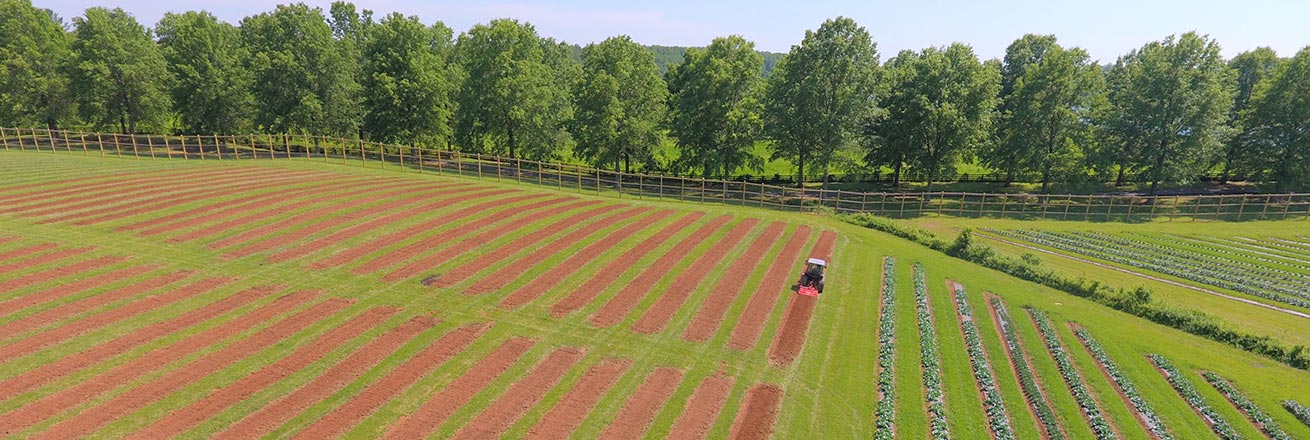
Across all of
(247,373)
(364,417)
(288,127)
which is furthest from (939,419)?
(288,127)

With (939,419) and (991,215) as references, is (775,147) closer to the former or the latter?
(991,215)

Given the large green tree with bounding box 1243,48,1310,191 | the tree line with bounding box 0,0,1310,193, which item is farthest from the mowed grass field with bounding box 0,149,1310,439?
the large green tree with bounding box 1243,48,1310,191

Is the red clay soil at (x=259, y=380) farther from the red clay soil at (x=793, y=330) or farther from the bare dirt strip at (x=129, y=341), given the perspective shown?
the red clay soil at (x=793, y=330)

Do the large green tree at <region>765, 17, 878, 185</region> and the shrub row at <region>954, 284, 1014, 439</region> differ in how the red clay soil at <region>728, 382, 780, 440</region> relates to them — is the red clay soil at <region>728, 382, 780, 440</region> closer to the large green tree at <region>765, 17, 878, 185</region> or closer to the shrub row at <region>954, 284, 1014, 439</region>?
the shrub row at <region>954, 284, 1014, 439</region>

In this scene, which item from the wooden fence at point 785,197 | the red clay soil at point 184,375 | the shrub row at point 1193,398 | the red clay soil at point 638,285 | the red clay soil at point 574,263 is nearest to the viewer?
the red clay soil at point 184,375

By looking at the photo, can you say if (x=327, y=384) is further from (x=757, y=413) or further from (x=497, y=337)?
(x=757, y=413)

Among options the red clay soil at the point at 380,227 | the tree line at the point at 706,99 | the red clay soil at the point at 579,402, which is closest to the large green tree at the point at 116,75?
the tree line at the point at 706,99
